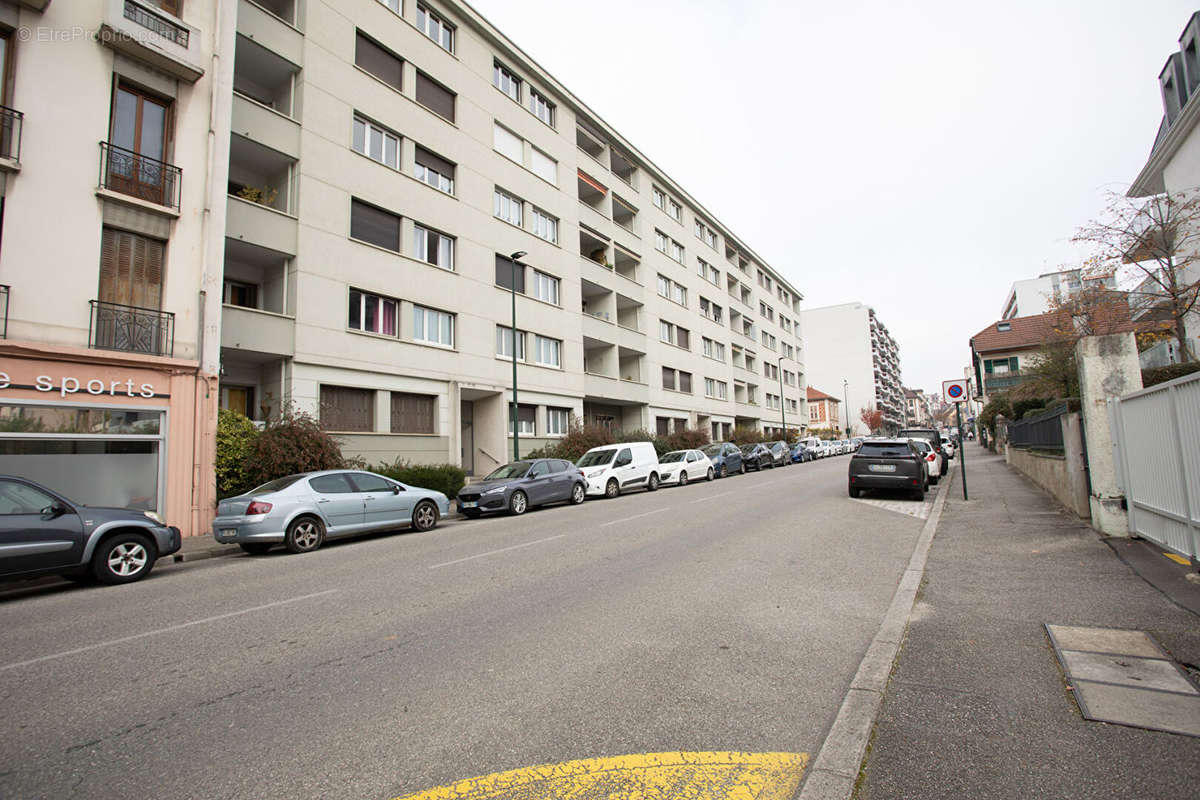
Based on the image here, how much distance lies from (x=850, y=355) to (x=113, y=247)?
340 ft

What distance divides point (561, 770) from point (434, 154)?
864 inches

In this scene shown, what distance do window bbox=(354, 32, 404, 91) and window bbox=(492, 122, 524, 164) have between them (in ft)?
14.5

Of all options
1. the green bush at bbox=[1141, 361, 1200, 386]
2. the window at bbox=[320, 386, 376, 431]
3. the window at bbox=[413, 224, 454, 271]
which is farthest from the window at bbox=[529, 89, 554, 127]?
the green bush at bbox=[1141, 361, 1200, 386]

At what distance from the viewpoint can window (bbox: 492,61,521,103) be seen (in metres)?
24.5

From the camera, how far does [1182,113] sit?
20.7 meters

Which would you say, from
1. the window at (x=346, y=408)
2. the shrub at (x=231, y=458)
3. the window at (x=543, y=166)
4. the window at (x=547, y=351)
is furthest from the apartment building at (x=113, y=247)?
the window at (x=543, y=166)

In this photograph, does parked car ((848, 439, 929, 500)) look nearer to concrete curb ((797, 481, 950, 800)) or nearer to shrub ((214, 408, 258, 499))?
concrete curb ((797, 481, 950, 800))

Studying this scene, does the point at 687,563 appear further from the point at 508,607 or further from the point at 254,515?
the point at 254,515

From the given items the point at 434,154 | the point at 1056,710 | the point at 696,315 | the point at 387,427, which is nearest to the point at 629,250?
the point at 696,315

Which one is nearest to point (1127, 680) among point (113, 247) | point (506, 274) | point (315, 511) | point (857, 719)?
point (857, 719)

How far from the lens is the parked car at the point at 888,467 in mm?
13906

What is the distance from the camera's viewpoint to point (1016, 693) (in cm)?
346

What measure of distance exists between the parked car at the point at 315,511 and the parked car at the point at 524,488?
1.79 m

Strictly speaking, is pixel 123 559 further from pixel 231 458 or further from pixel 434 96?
pixel 434 96
